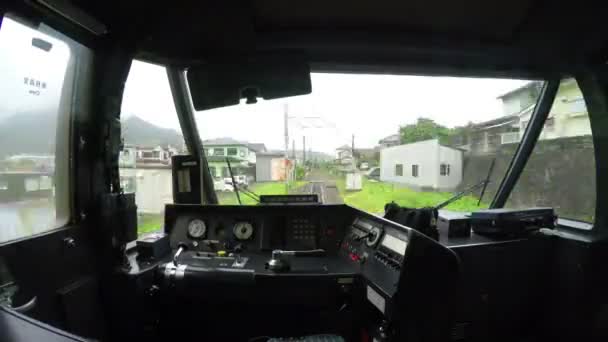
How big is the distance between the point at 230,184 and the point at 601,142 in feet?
9.00

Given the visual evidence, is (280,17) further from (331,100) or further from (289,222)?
(289,222)

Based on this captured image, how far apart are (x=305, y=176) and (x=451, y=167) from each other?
1299mm

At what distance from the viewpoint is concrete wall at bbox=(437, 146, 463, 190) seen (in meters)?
2.57

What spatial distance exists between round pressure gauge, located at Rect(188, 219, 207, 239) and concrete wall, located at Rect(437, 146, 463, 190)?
198 cm

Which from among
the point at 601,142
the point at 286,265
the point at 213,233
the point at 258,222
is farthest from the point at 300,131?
the point at 601,142

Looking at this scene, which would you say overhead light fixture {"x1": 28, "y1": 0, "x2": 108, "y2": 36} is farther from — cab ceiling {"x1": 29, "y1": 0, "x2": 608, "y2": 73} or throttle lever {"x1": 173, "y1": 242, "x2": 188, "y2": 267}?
throttle lever {"x1": 173, "y1": 242, "x2": 188, "y2": 267}

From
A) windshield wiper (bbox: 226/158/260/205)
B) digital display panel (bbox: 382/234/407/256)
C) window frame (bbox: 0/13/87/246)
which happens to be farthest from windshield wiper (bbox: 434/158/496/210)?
window frame (bbox: 0/13/87/246)

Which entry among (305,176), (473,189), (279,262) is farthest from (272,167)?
(473,189)

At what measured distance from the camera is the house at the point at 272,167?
2551 mm

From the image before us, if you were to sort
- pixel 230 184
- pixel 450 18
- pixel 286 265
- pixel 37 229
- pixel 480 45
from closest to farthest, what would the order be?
1. pixel 37 229
2. pixel 286 265
3. pixel 450 18
4. pixel 480 45
5. pixel 230 184

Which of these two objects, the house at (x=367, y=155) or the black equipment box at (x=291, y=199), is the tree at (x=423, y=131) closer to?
the house at (x=367, y=155)

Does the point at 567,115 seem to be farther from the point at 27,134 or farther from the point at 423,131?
the point at 27,134

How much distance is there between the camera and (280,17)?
1.76 m

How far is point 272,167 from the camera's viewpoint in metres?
2.58
